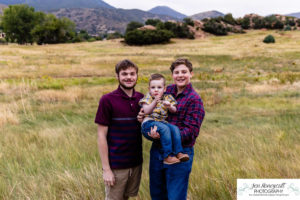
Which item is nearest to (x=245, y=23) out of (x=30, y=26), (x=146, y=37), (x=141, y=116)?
(x=146, y=37)

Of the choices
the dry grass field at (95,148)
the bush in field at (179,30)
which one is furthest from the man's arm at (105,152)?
the bush in field at (179,30)

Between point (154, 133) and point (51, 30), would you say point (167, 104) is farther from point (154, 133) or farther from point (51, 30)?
point (51, 30)

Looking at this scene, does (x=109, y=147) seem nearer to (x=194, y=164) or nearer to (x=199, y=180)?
(x=199, y=180)

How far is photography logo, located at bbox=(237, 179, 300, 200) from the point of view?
9.01 ft

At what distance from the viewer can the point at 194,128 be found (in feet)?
7.25

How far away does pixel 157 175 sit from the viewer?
2400mm

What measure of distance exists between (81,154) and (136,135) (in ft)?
7.09

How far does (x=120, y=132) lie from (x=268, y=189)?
1843 millimetres

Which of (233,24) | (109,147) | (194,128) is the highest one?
(233,24)

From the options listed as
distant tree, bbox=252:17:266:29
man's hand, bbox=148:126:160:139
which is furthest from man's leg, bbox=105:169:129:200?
distant tree, bbox=252:17:266:29

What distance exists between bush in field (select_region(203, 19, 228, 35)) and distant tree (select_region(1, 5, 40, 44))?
156 ft

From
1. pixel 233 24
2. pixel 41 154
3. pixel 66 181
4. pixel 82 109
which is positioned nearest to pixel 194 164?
pixel 66 181

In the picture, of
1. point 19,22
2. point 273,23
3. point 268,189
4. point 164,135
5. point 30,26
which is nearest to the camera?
point 164,135

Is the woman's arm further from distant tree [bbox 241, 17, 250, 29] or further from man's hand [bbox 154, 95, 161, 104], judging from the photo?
distant tree [bbox 241, 17, 250, 29]
